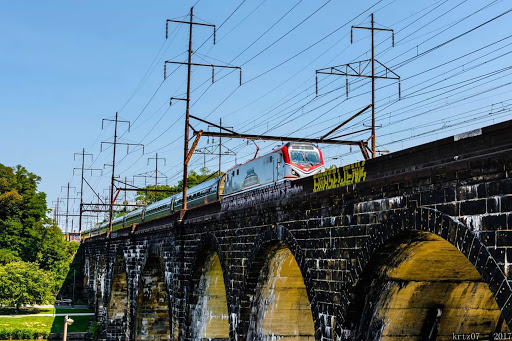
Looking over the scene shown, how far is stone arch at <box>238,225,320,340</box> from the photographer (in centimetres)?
1912

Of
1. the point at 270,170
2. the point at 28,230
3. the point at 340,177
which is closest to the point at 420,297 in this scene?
the point at 340,177

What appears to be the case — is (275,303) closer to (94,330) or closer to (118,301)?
(118,301)

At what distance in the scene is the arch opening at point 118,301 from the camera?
1823 inches

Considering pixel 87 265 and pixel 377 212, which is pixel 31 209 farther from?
pixel 377 212

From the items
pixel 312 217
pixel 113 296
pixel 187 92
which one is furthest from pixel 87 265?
pixel 312 217

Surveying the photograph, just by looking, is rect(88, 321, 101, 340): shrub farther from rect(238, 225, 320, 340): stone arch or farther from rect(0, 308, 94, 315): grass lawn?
rect(238, 225, 320, 340): stone arch

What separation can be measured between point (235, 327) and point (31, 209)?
6744 centimetres

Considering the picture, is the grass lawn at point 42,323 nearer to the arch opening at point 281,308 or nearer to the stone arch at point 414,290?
the arch opening at point 281,308

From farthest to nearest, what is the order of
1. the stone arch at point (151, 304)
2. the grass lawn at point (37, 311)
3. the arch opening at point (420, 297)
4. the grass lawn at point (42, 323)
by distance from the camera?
the grass lawn at point (37, 311), the grass lawn at point (42, 323), the stone arch at point (151, 304), the arch opening at point (420, 297)

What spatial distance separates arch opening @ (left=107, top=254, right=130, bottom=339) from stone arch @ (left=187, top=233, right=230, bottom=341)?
837 inches

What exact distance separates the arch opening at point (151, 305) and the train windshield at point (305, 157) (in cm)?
1352

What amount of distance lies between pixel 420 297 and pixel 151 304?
26.6 meters

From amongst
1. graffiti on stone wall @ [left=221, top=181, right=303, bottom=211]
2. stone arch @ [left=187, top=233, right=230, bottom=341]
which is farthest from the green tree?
graffiti on stone wall @ [left=221, top=181, right=303, bottom=211]

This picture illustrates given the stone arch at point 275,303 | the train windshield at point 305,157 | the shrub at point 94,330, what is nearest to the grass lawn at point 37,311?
the shrub at point 94,330
